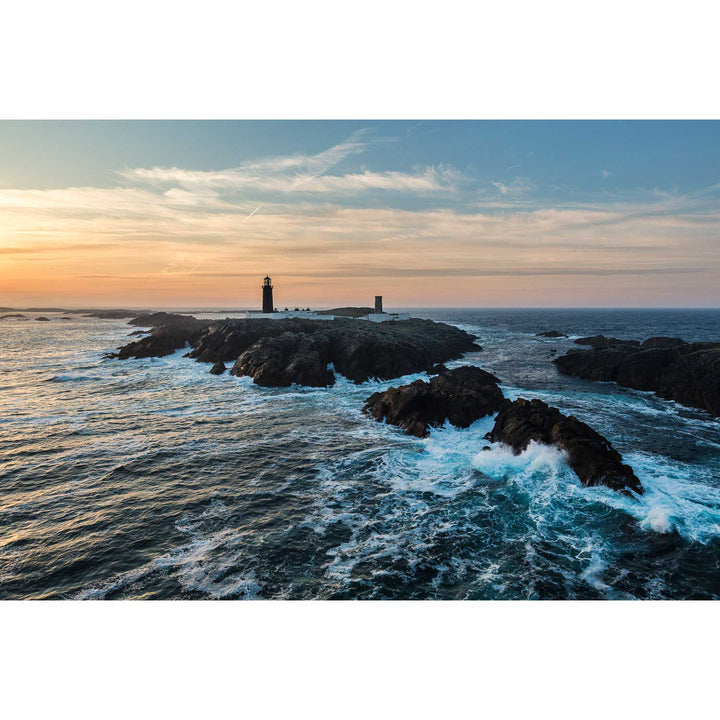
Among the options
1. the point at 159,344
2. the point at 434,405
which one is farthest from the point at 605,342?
the point at 159,344

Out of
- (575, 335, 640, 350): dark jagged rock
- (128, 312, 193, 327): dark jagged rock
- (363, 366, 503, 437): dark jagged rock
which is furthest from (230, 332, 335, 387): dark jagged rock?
(128, 312, 193, 327): dark jagged rock

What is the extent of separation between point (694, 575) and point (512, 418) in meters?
11.5

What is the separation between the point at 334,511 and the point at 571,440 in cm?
1292

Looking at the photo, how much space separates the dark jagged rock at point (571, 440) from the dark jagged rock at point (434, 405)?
10.7 ft

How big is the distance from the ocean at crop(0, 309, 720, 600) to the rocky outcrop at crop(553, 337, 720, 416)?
3.58 meters

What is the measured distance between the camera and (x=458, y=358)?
58.8 meters

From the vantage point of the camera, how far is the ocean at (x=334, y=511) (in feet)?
37.2

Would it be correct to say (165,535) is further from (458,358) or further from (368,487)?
(458,358)

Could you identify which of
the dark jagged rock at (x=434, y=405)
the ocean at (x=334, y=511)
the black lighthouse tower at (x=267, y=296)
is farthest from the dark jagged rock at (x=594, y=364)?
the black lighthouse tower at (x=267, y=296)

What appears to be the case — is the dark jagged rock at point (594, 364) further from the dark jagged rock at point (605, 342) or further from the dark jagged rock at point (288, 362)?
the dark jagged rock at point (288, 362)

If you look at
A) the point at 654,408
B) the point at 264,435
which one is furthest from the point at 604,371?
the point at 264,435

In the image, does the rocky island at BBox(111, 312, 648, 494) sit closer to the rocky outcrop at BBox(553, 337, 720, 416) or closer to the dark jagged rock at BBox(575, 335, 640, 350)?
the dark jagged rock at BBox(575, 335, 640, 350)

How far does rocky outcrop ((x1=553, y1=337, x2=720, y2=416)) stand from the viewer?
31.4 meters

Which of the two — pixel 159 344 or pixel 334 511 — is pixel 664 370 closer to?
pixel 334 511
